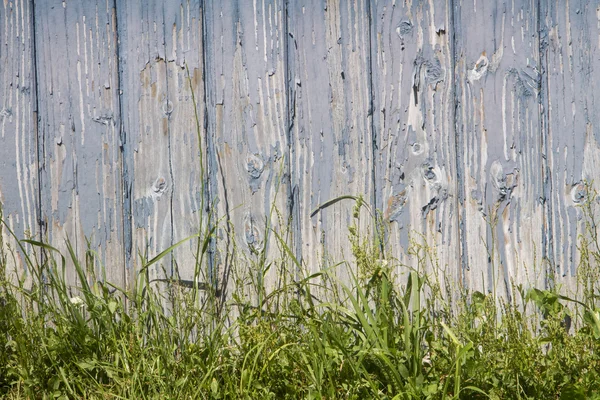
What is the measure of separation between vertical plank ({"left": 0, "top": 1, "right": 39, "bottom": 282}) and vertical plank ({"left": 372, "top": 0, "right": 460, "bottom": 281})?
1.24 metres

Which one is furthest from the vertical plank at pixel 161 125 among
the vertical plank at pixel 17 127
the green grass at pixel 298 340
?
the vertical plank at pixel 17 127

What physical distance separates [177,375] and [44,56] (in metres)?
1.24

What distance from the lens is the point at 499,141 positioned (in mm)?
2232

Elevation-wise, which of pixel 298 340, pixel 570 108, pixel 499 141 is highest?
pixel 570 108

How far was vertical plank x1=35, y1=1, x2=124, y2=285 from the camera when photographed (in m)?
2.39

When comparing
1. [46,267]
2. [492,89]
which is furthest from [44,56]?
[492,89]

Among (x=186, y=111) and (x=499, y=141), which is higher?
(x=186, y=111)

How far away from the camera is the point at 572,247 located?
2225 mm

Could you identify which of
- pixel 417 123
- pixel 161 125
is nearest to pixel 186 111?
pixel 161 125

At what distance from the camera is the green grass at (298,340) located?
6.19 ft

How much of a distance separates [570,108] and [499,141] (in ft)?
0.82

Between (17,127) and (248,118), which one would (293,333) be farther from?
(17,127)

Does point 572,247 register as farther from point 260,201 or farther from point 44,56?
point 44,56

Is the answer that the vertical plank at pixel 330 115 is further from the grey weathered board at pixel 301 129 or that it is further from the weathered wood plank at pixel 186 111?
the weathered wood plank at pixel 186 111
